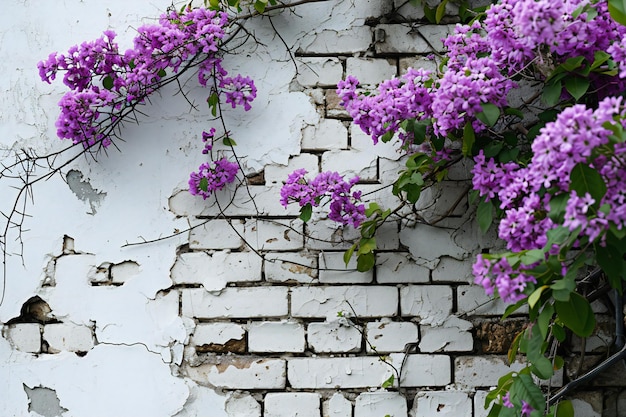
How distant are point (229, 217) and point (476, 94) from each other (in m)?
0.81

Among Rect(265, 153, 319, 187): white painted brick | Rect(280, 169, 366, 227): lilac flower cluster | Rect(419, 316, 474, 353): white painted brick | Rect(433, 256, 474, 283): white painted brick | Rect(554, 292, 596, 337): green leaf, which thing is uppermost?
Rect(265, 153, 319, 187): white painted brick

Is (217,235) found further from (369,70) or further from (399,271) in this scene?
(369,70)

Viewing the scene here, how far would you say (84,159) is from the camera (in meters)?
2.12

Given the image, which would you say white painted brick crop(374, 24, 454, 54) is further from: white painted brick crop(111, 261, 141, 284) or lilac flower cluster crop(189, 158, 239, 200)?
white painted brick crop(111, 261, 141, 284)

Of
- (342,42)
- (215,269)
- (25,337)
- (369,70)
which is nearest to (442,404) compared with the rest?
(215,269)

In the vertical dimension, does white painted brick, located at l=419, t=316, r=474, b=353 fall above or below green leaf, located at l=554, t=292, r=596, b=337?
above

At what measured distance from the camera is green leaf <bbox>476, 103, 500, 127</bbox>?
1.69 meters

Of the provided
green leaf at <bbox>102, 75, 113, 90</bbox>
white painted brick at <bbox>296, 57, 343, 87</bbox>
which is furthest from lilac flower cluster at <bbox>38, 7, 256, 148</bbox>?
white painted brick at <bbox>296, 57, 343, 87</bbox>

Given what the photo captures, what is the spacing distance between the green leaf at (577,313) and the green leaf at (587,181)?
0.29 m

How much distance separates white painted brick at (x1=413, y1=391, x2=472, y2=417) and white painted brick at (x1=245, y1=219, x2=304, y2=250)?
1.87 ft

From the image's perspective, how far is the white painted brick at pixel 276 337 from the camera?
2.07 meters

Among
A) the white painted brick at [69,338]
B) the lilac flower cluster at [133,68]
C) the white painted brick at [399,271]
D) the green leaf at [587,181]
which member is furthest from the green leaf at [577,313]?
the white painted brick at [69,338]

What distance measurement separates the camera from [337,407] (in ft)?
6.76

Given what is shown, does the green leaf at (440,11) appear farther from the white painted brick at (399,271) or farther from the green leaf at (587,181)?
the green leaf at (587,181)
